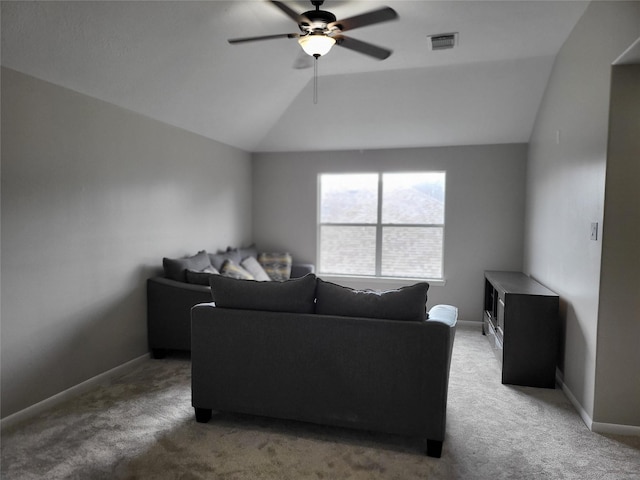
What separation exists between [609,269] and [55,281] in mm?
3720

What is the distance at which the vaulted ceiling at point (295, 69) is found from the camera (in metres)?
2.76

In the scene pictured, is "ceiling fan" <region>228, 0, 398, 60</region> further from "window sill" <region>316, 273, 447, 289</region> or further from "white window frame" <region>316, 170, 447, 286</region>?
"window sill" <region>316, 273, 447, 289</region>

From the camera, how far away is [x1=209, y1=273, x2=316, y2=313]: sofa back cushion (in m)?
2.55

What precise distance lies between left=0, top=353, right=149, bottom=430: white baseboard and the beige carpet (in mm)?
71

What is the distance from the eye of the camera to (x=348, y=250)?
5.98 meters

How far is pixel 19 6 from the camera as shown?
232 cm

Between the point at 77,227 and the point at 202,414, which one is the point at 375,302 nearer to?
the point at 202,414

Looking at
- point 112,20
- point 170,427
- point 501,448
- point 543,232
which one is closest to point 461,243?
point 543,232

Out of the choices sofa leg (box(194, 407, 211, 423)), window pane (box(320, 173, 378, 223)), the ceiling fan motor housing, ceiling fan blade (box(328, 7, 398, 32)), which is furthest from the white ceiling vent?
sofa leg (box(194, 407, 211, 423))

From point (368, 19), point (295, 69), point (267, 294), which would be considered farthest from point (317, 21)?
point (295, 69)

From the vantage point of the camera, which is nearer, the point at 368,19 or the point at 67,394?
the point at 368,19

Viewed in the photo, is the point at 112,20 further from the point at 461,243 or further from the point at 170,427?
the point at 461,243

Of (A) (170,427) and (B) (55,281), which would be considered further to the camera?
(B) (55,281)

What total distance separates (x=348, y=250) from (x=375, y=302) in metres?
3.55
